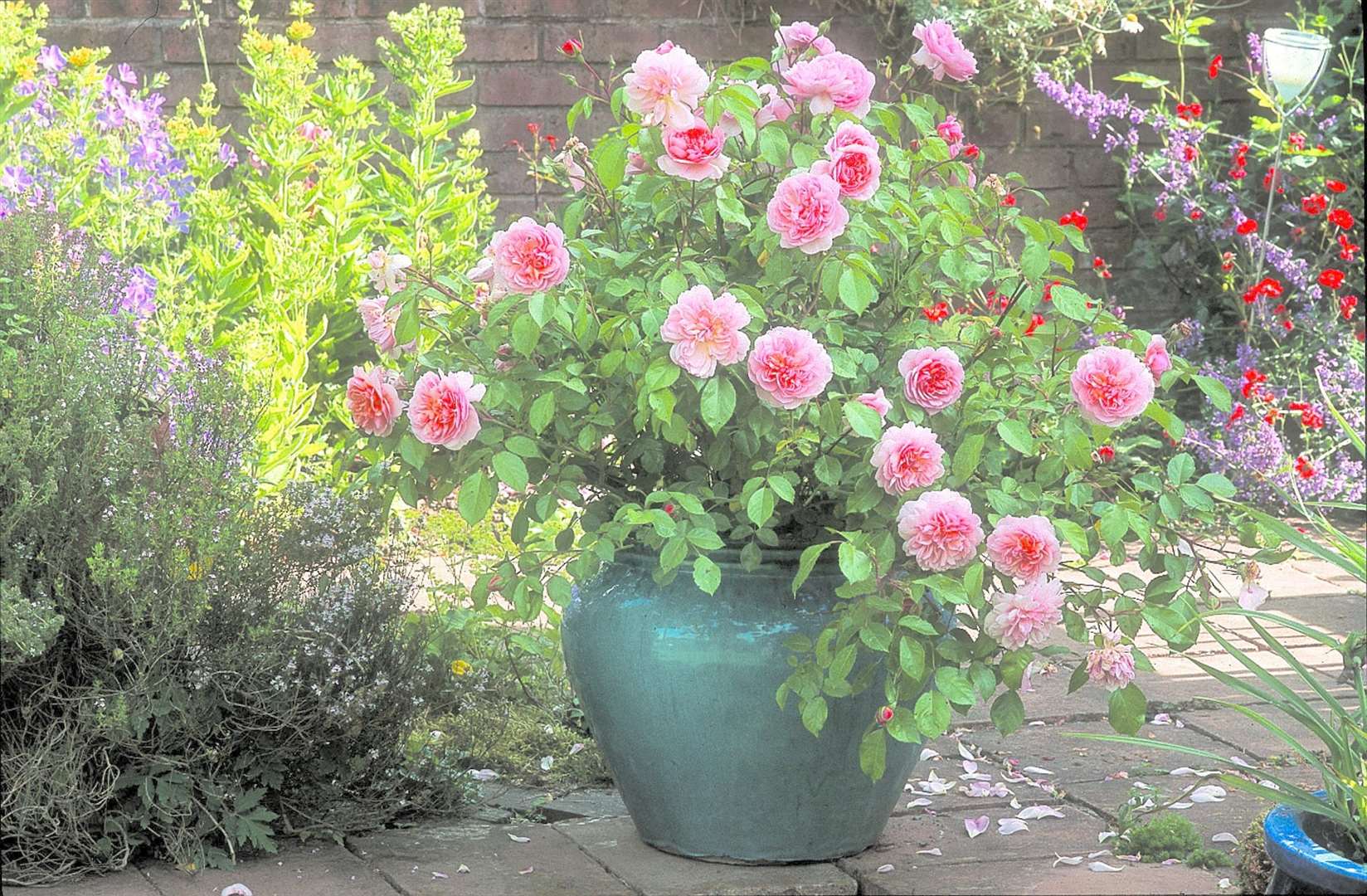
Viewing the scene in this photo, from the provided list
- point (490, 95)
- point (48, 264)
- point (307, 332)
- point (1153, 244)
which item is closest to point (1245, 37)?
point (1153, 244)

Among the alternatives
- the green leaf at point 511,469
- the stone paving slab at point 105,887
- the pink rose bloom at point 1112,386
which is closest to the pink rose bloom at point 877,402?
the pink rose bloom at point 1112,386

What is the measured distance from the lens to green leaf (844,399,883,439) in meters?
2.02

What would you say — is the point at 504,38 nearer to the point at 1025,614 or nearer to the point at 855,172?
the point at 855,172

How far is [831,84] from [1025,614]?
78 cm

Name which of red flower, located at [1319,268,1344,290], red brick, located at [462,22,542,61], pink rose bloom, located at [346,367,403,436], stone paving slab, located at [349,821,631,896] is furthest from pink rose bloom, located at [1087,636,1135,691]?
red brick, located at [462,22,542,61]

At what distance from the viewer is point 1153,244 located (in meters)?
5.13

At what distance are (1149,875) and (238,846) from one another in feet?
4.45

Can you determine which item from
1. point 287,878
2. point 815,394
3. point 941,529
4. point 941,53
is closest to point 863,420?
point 815,394

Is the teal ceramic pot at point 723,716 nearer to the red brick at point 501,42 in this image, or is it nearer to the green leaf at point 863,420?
the green leaf at point 863,420

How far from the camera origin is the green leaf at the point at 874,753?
2.11m

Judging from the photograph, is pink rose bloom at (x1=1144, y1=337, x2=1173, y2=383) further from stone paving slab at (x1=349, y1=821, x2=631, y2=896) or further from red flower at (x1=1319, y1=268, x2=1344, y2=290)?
red flower at (x1=1319, y1=268, x2=1344, y2=290)

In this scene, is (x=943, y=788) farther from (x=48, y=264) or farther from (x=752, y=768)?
(x=48, y=264)

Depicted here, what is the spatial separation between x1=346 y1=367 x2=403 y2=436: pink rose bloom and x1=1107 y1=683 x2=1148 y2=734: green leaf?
3.50 ft

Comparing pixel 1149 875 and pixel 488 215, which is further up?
pixel 488 215
